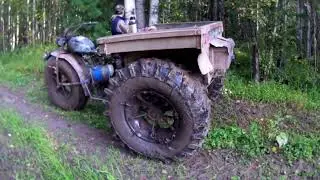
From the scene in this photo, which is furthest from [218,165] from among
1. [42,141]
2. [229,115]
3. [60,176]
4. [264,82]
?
[264,82]

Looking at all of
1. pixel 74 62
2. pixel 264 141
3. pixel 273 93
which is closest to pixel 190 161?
pixel 264 141

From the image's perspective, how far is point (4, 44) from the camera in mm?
12109

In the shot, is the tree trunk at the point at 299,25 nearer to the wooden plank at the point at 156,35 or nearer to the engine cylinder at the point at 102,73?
the engine cylinder at the point at 102,73

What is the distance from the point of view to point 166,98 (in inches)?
186

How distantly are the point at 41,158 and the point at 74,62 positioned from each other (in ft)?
5.96

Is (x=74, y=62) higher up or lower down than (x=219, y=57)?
lower down

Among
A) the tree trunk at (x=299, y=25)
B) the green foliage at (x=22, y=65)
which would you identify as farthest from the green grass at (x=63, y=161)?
the tree trunk at (x=299, y=25)

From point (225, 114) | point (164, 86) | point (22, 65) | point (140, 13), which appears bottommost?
point (225, 114)

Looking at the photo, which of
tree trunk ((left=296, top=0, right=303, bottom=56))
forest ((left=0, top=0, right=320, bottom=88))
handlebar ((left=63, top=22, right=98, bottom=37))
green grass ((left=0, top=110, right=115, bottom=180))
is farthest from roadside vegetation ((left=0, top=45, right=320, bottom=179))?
handlebar ((left=63, top=22, right=98, bottom=37))

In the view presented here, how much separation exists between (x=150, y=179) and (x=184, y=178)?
0.35 meters

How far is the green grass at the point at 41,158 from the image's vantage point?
4375 mm

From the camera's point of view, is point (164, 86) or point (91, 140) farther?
point (91, 140)

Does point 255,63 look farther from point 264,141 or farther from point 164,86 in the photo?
point 164,86

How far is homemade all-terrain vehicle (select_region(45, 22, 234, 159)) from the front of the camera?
4574 mm
